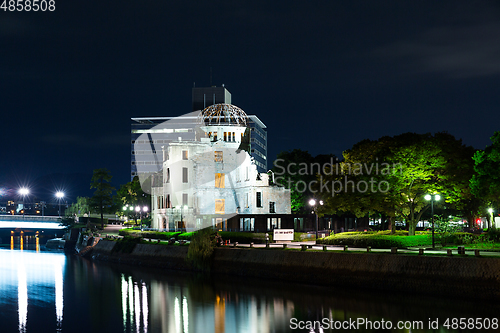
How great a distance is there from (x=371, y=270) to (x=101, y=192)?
7458cm

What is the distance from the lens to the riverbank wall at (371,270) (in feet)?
95.2

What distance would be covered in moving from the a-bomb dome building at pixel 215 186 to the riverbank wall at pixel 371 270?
17927 mm

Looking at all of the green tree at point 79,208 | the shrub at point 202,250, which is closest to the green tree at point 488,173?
the shrub at point 202,250

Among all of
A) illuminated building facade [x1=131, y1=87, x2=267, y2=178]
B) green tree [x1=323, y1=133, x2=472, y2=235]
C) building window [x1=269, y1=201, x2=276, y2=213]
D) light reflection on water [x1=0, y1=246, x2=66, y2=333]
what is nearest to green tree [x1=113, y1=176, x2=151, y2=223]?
light reflection on water [x1=0, y1=246, x2=66, y2=333]

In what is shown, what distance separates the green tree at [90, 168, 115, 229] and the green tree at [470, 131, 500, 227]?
7237 centimetres

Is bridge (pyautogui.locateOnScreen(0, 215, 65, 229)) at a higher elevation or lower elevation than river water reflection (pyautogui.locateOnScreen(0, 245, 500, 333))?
higher

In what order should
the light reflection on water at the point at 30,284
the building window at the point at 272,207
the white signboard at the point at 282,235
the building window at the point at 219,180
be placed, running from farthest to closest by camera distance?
the building window at the point at 219,180 < the building window at the point at 272,207 < the white signboard at the point at 282,235 < the light reflection on water at the point at 30,284

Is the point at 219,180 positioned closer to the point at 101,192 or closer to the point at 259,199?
the point at 259,199

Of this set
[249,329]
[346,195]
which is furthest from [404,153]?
[249,329]

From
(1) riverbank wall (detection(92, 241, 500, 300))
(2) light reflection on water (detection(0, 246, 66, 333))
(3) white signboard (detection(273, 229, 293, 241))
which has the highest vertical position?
(3) white signboard (detection(273, 229, 293, 241))

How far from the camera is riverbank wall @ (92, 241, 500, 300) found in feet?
95.2

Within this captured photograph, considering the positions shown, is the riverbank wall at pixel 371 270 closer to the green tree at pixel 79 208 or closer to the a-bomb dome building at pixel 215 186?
the a-bomb dome building at pixel 215 186

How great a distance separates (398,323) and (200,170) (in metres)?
48.5

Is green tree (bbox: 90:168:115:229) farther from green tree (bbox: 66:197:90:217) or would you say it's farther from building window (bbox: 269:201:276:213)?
building window (bbox: 269:201:276:213)
